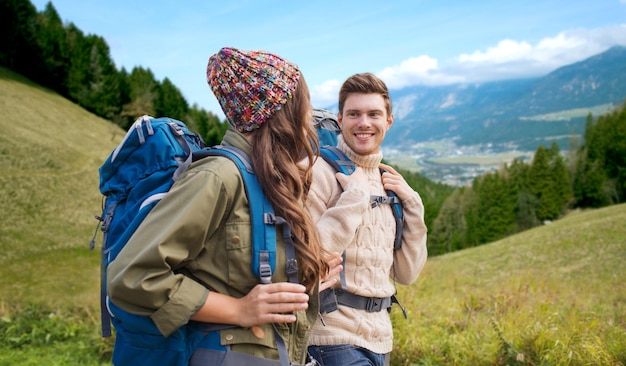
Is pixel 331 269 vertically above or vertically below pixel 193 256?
below

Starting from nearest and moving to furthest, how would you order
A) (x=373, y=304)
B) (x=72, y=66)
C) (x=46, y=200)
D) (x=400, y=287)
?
(x=373, y=304)
(x=400, y=287)
(x=46, y=200)
(x=72, y=66)

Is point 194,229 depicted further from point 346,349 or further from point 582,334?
point 582,334

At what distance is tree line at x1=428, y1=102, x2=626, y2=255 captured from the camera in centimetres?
5162

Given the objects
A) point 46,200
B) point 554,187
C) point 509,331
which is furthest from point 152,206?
point 554,187

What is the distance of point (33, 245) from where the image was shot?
1950cm

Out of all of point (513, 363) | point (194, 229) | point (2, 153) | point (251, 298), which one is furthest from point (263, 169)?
point (2, 153)

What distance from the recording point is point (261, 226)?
72.8 inches

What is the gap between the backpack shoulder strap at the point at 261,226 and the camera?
1846 mm

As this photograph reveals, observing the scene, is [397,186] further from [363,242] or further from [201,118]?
[201,118]

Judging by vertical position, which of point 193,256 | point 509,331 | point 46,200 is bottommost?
Result: point 46,200

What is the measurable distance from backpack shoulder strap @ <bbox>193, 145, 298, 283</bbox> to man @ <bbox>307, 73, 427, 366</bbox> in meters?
0.53

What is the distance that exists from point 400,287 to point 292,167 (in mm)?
7486

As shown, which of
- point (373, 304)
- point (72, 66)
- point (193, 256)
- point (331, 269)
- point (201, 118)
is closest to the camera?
point (193, 256)

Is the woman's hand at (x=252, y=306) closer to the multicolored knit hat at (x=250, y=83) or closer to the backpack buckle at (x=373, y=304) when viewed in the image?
the multicolored knit hat at (x=250, y=83)
